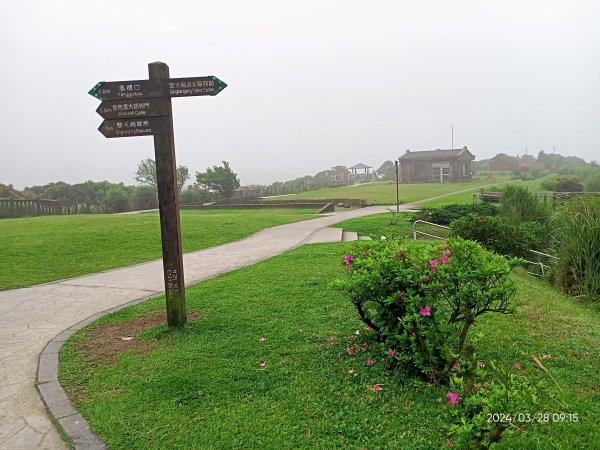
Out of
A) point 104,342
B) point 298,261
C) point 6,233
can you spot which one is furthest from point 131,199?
point 104,342

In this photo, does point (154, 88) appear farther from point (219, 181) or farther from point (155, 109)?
point (219, 181)

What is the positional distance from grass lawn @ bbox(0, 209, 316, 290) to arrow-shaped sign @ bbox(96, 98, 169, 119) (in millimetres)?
4971

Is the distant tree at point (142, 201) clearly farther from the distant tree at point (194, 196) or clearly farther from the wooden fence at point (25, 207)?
the wooden fence at point (25, 207)

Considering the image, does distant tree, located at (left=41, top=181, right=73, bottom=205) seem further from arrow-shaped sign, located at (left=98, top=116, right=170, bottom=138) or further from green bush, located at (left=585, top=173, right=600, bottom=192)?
green bush, located at (left=585, top=173, right=600, bottom=192)

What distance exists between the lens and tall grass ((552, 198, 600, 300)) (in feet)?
20.3

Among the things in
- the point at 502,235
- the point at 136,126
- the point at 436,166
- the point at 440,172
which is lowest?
→ the point at 502,235

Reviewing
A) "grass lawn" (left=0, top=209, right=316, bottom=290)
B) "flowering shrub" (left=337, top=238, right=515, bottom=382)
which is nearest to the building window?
"grass lawn" (left=0, top=209, right=316, bottom=290)

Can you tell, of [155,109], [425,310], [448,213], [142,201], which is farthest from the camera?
[142,201]

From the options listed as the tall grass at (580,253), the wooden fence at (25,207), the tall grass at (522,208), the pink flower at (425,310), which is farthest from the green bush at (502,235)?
the wooden fence at (25,207)

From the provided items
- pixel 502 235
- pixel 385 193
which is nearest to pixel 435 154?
pixel 385 193

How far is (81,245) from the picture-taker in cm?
1133

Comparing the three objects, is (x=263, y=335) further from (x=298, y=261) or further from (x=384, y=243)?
(x=298, y=261)

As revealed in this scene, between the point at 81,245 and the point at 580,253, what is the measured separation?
11044 millimetres

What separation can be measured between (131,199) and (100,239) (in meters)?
22.6
